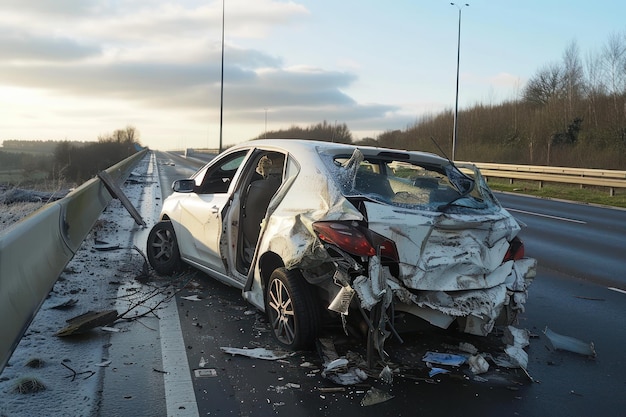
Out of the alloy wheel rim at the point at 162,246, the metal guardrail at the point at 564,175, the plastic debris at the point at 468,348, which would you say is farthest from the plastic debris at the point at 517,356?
the metal guardrail at the point at 564,175

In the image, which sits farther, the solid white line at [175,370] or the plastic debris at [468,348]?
the plastic debris at [468,348]

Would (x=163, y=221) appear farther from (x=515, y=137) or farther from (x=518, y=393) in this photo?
(x=515, y=137)

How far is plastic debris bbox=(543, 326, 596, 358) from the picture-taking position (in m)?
4.61

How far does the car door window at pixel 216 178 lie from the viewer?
6.11m

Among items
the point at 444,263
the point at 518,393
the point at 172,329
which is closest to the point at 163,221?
the point at 172,329

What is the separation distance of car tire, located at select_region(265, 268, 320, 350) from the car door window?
1.81 meters

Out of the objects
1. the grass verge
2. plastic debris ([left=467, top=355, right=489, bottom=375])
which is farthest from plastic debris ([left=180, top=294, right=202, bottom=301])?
the grass verge

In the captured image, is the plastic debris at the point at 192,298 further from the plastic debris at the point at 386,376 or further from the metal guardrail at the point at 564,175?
the metal guardrail at the point at 564,175

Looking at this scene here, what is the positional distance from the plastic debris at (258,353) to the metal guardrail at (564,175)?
2015cm

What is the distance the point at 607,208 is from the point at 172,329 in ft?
53.8

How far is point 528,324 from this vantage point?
527cm

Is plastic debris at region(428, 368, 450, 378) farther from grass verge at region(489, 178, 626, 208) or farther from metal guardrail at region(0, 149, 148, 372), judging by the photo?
grass verge at region(489, 178, 626, 208)

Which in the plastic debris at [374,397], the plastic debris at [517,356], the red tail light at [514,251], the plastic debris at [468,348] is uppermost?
the red tail light at [514,251]

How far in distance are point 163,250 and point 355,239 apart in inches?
141
